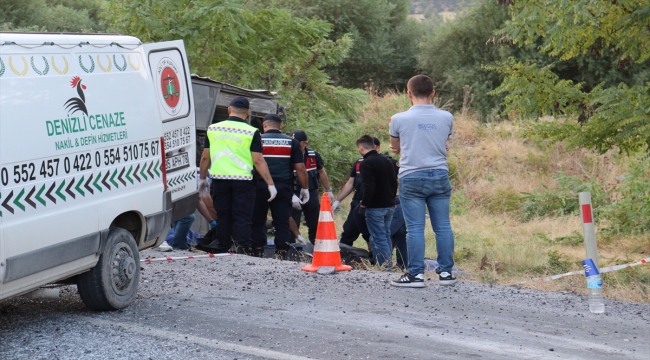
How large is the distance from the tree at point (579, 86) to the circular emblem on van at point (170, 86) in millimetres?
3785

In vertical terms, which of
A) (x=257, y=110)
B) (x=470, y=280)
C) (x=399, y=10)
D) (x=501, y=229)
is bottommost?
(x=501, y=229)

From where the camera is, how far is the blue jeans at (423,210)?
7.88 m

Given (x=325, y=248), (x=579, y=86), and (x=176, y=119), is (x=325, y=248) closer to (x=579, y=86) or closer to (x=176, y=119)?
(x=176, y=119)

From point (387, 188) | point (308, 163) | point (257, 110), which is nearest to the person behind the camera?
point (387, 188)

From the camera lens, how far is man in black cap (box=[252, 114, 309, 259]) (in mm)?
10906

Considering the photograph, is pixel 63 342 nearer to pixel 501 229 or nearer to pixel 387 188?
pixel 387 188

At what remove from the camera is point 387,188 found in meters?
10.4

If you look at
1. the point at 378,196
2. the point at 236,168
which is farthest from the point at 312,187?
the point at 236,168

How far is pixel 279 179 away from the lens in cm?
1095

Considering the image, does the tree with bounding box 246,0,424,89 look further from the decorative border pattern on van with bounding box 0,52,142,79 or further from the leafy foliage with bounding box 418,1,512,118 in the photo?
the decorative border pattern on van with bounding box 0,52,142,79

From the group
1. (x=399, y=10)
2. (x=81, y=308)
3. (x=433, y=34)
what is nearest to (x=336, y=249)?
(x=81, y=308)

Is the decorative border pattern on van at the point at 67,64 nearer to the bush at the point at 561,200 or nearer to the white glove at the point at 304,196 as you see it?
the white glove at the point at 304,196

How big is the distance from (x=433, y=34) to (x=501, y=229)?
19495 mm

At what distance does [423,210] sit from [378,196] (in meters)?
2.48
